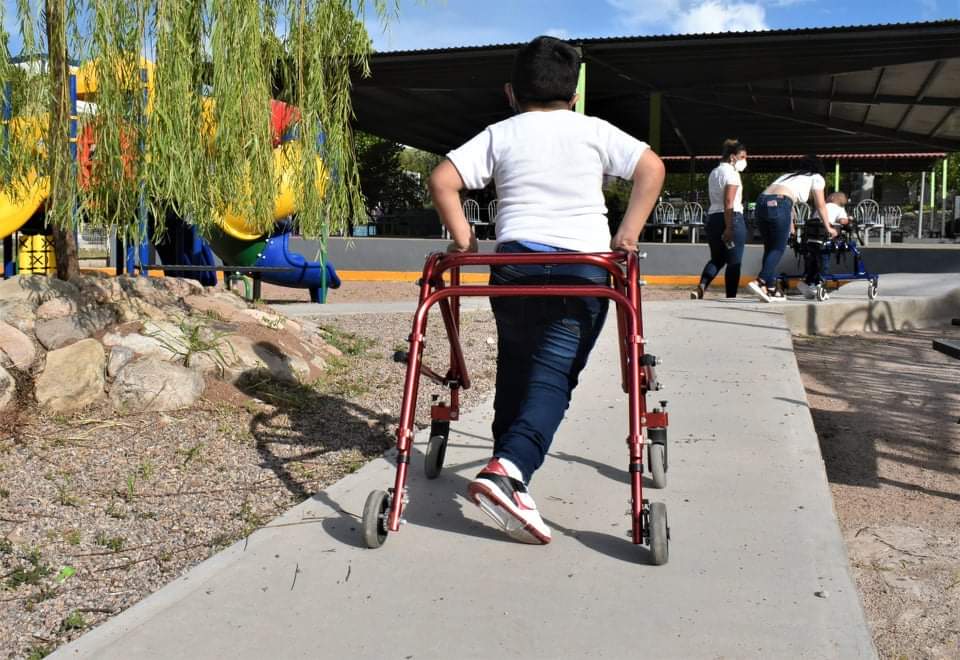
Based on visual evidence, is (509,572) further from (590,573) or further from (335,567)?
(335,567)

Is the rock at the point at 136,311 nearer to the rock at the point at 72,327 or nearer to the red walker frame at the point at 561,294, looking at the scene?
the rock at the point at 72,327

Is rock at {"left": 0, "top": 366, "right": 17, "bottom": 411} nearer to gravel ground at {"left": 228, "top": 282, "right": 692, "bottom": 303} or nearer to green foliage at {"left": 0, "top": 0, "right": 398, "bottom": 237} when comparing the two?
green foliage at {"left": 0, "top": 0, "right": 398, "bottom": 237}

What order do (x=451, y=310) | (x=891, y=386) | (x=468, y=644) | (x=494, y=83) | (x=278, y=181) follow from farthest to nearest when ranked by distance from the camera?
(x=494, y=83) → (x=891, y=386) → (x=278, y=181) → (x=451, y=310) → (x=468, y=644)

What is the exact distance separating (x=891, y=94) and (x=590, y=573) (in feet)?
70.1

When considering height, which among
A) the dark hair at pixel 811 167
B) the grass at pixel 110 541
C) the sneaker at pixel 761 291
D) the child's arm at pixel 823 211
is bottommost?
the grass at pixel 110 541

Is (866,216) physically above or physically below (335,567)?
above

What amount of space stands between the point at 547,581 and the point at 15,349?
3566mm

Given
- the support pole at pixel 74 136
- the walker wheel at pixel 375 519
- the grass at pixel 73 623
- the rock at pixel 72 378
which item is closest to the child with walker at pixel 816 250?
the support pole at pixel 74 136

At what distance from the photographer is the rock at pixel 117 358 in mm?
5312

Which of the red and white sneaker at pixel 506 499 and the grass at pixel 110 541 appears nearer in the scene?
the red and white sneaker at pixel 506 499

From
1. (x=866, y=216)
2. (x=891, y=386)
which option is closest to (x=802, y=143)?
(x=866, y=216)

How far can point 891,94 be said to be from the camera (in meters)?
21.6

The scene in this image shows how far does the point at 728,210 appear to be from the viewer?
10273 millimetres

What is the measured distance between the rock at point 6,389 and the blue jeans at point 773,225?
26.4 feet
